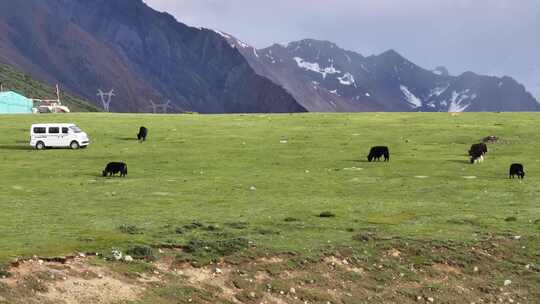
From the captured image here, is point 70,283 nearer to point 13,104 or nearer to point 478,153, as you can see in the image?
point 478,153

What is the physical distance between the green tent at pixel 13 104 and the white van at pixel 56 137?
2704 inches

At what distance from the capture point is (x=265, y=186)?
164 ft

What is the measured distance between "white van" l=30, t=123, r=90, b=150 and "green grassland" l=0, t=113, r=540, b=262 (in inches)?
60.1

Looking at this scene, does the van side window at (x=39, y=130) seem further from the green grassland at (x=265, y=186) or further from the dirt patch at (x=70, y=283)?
the dirt patch at (x=70, y=283)

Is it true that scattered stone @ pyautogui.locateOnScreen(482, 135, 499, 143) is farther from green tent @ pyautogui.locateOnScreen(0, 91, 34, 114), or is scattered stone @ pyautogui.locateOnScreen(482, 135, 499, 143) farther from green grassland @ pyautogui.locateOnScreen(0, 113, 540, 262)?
green tent @ pyautogui.locateOnScreen(0, 91, 34, 114)

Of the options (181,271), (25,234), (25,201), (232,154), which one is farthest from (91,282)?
(232,154)

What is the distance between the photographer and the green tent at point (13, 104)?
13988 centimetres

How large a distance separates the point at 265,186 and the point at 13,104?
344 feet

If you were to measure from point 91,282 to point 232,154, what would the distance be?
4429cm

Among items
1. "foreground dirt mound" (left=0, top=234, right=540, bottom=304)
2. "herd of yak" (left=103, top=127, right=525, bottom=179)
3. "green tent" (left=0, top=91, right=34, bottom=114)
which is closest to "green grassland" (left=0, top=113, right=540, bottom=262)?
"herd of yak" (left=103, top=127, right=525, bottom=179)

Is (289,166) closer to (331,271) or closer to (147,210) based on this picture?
(147,210)

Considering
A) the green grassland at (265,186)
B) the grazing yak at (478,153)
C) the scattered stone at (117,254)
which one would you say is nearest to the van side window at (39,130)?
the green grassland at (265,186)

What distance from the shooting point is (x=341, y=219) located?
37.4m

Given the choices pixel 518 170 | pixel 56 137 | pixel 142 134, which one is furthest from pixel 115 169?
pixel 518 170
